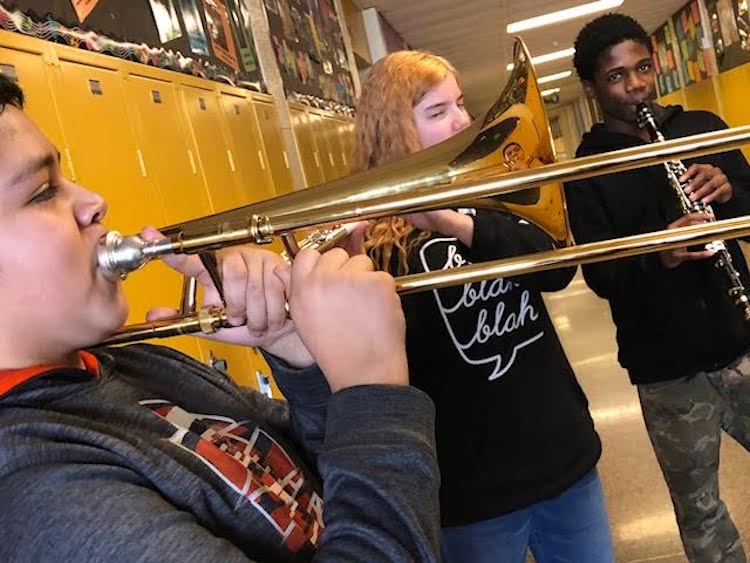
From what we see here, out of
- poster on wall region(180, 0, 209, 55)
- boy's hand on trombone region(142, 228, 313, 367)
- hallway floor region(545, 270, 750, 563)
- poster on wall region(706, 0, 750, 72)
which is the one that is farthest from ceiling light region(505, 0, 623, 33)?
boy's hand on trombone region(142, 228, 313, 367)

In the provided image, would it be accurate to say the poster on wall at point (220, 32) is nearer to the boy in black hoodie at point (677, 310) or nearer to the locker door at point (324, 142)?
the locker door at point (324, 142)

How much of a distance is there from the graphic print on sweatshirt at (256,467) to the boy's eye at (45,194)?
0.23 metres

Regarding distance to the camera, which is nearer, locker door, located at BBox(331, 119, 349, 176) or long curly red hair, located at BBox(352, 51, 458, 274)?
long curly red hair, located at BBox(352, 51, 458, 274)

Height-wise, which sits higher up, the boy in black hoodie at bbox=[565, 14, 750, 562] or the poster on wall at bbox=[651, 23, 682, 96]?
the poster on wall at bbox=[651, 23, 682, 96]

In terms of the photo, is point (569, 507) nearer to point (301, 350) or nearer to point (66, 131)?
point (301, 350)

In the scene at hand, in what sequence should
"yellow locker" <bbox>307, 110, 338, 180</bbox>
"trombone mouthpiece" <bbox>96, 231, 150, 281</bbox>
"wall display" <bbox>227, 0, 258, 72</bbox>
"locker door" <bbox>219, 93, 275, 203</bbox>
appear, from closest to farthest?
"trombone mouthpiece" <bbox>96, 231, 150, 281</bbox>
"locker door" <bbox>219, 93, 275, 203</bbox>
"wall display" <bbox>227, 0, 258, 72</bbox>
"yellow locker" <bbox>307, 110, 338, 180</bbox>

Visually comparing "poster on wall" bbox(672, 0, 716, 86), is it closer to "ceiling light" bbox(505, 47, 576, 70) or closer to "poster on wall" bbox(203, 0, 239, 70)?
"ceiling light" bbox(505, 47, 576, 70)

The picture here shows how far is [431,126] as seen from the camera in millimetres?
1291

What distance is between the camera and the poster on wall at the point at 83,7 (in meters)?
1.73

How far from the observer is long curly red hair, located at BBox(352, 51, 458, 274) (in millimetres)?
1229

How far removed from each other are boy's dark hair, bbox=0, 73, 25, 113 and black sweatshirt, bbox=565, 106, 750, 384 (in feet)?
3.69

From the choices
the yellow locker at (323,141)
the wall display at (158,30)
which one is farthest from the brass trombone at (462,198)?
the yellow locker at (323,141)

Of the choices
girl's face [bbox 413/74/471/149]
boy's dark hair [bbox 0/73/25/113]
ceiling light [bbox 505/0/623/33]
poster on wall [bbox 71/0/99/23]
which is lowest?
girl's face [bbox 413/74/471/149]

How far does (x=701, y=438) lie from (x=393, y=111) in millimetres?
962
